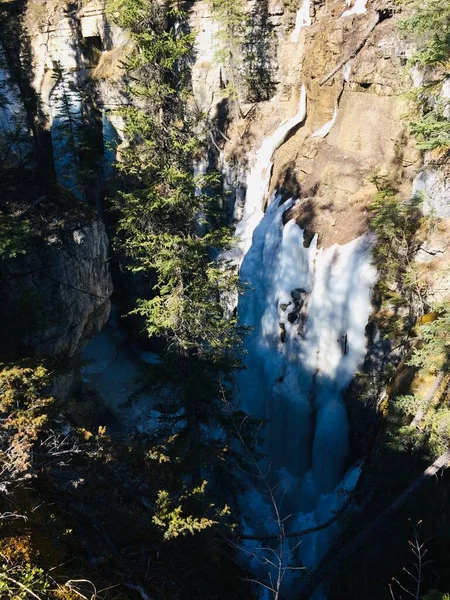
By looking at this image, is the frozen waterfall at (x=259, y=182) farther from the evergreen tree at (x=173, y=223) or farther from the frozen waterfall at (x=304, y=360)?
the evergreen tree at (x=173, y=223)

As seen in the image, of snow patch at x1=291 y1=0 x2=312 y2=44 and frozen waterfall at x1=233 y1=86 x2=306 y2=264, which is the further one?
snow patch at x1=291 y1=0 x2=312 y2=44

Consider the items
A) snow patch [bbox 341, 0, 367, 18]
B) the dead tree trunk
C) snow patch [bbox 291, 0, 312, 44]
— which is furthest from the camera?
snow patch [bbox 291, 0, 312, 44]

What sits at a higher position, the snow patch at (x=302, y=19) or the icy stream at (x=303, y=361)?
the snow patch at (x=302, y=19)

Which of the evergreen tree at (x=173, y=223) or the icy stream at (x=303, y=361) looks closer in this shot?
the evergreen tree at (x=173, y=223)

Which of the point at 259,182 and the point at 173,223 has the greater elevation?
the point at 173,223

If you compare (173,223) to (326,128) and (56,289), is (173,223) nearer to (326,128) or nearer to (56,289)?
(56,289)

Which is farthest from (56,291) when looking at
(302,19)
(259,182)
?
(302,19)

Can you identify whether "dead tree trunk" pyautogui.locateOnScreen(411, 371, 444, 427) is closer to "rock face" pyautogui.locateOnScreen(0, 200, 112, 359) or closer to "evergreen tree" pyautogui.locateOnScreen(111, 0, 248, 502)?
"evergreen tree" pyautogui.locateOnScreen(111, 0, 248, 502)

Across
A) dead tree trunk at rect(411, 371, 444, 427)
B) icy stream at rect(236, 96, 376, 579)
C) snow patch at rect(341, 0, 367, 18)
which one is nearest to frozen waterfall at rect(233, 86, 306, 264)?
icy stream at rect(236, 96, 376, 579)

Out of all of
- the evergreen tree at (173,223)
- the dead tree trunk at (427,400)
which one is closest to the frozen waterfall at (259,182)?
the evergreen tree at (173,223)
